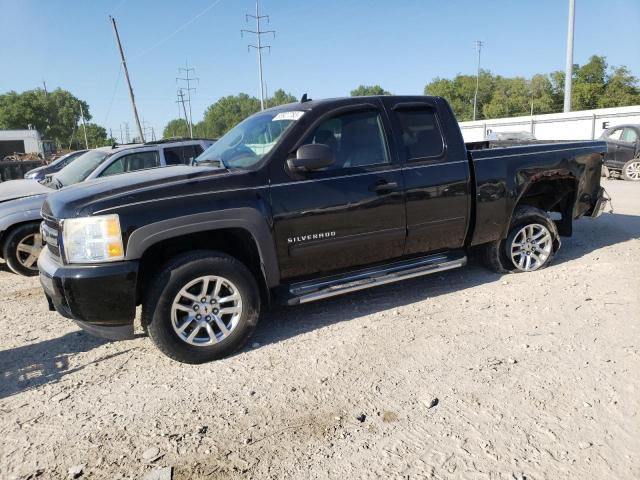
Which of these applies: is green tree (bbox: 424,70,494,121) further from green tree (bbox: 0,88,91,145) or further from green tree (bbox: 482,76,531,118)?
green tree (bbox: 0,88,91,145)

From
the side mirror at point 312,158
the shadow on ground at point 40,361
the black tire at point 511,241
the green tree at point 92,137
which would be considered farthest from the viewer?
the green tree at point 92,137

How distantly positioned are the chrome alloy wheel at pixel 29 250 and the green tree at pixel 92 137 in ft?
323

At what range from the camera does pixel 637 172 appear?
48.8 feet

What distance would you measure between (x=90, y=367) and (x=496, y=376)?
9.88ft

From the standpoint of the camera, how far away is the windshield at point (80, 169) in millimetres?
7438

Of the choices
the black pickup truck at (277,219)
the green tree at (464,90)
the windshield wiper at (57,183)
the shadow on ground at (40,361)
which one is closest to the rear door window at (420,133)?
the black pickup truck at (277,219)

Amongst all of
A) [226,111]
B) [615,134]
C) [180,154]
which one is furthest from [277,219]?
[226,111]

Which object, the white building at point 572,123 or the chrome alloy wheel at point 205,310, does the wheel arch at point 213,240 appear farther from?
the white building at point 572,123

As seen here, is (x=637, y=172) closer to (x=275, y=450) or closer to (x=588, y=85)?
(x=275, y=450)

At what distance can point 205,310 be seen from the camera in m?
3.71

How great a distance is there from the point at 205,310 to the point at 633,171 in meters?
15.6

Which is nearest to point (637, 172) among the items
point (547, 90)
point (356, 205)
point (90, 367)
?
point (356, 205)

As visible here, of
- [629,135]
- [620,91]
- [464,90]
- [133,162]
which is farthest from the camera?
[464,90]

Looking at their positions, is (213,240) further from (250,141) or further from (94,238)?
(250,141)
